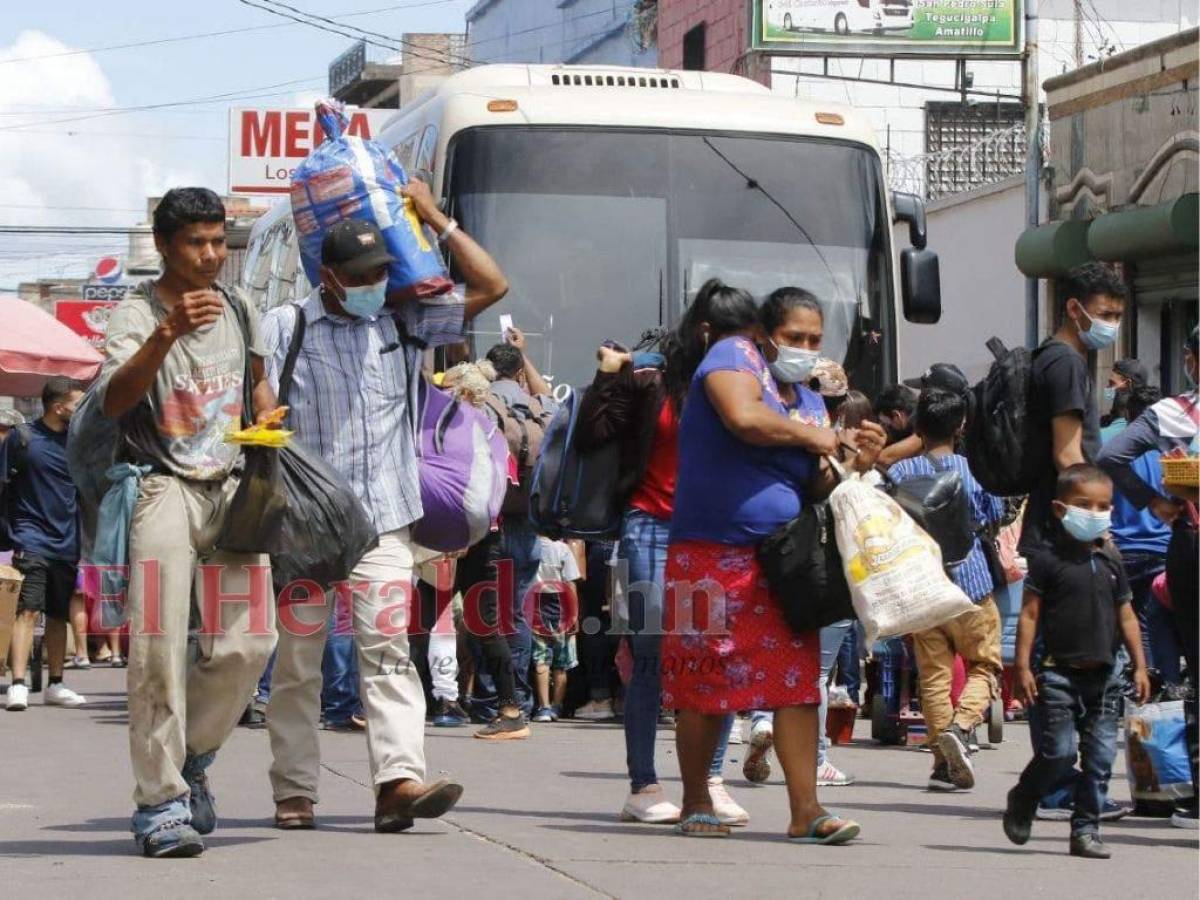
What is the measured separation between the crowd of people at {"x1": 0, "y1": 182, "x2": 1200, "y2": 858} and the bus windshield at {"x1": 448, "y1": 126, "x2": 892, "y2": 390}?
4663 millimetres

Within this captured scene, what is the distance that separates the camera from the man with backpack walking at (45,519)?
14.4 metres

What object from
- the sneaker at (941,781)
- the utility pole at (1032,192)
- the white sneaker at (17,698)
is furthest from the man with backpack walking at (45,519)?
Result: the utility pole at (1032,192)

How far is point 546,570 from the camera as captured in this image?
1360cm

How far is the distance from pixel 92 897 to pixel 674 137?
907 centimetres

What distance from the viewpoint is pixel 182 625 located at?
23.5 ft

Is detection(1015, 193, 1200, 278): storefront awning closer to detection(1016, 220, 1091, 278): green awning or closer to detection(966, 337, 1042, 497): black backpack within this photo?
detection(1016, 220, 1091, 278): green awning

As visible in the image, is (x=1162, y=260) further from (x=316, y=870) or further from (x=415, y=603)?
(x=316, y=870)

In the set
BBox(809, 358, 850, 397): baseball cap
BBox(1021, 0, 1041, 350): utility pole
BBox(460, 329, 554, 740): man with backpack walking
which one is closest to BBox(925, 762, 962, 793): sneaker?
BBox(809, 358, 850, 397): baseball cap

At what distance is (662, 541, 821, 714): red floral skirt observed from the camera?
25.3 ft

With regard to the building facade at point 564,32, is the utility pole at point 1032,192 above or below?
below

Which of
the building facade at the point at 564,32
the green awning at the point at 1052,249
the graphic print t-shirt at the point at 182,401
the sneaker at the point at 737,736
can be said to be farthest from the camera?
the building facade at the point at 564,32

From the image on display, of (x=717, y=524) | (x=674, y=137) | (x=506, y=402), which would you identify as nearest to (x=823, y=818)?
(x=717, y=524)

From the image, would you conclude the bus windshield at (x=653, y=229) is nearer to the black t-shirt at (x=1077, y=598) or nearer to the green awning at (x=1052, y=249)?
the black t-shirt at (x=1077, y=598)

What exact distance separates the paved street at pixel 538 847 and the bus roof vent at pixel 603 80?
19.0 ft
